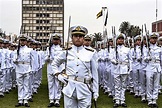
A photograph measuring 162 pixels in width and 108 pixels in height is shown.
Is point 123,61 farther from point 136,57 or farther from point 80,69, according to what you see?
point 80,69

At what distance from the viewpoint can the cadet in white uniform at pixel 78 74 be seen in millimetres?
6914

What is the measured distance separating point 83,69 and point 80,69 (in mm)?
60

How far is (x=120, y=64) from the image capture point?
39.5 feet

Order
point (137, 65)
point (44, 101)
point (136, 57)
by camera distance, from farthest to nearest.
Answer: point (136, 57), point (137, 65), point (44, 101)

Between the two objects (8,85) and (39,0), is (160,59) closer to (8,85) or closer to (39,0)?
(8,85)

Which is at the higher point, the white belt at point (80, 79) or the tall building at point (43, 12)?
the tall building at point (43, 12)

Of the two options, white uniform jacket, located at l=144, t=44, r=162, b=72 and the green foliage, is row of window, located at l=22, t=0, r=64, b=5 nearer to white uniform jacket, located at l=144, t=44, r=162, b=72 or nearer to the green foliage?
the green foliage

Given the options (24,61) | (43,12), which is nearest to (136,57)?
(24,61)

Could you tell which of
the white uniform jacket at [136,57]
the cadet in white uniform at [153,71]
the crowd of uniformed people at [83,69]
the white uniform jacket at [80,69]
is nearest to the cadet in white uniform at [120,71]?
the crowd of uniformed people at [83,69]

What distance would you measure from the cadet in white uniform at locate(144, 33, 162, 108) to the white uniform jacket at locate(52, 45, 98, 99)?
16.9 feet

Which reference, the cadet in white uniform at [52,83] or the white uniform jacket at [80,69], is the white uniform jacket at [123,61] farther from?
the white uniform jacket at [80,69]

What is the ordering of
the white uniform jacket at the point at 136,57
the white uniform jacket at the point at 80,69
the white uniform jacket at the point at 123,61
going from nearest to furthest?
the white uniform jacket at the point at 80,69 → the white uniform jacket at the point at 123,61 → the white uniform jacket at the point at 136,57

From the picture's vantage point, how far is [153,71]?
38.7ft

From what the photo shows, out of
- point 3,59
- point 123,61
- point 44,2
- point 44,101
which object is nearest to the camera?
point 123,61
